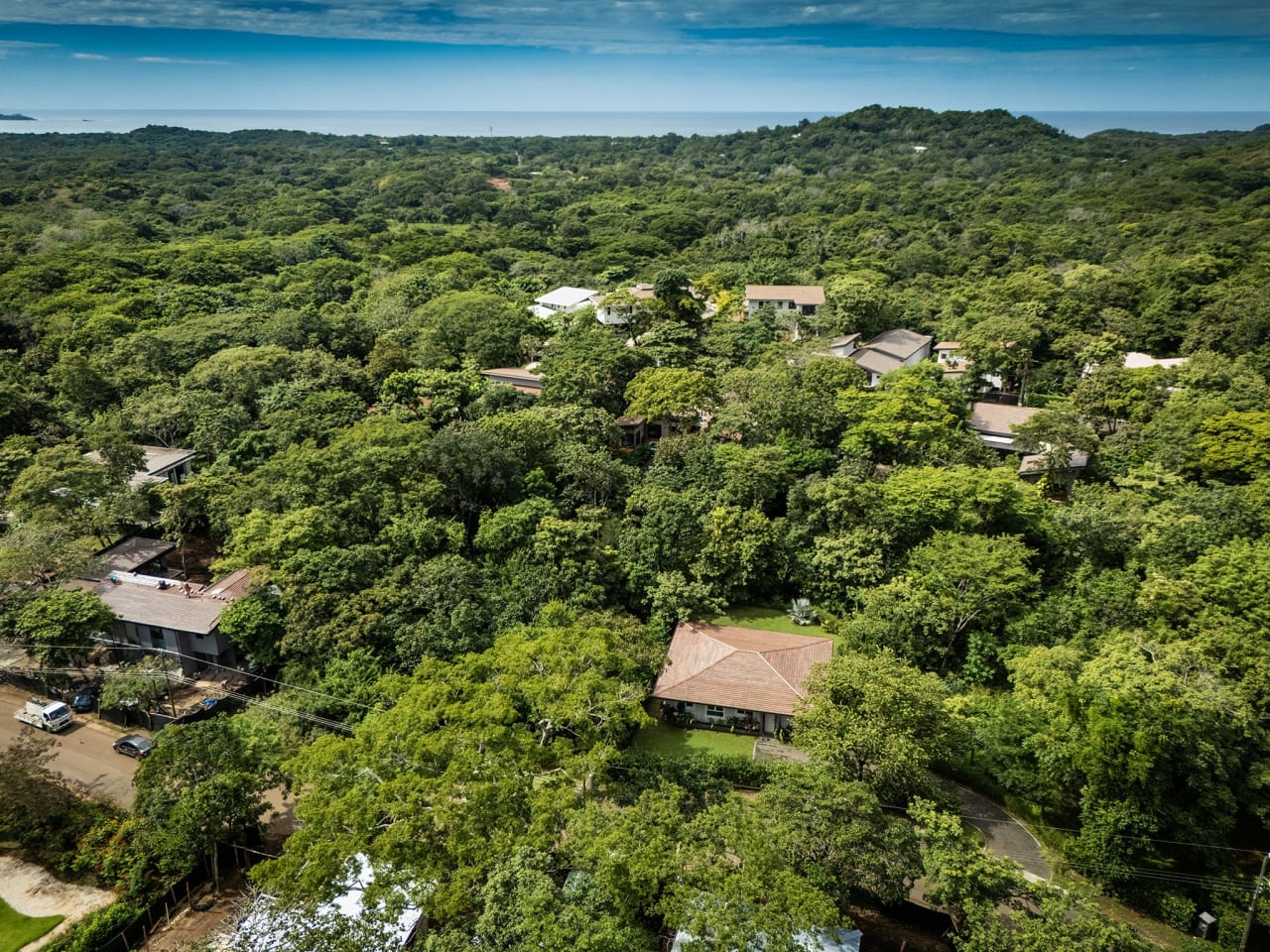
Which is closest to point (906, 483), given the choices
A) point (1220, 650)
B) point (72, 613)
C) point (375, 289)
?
point (1220, 650)

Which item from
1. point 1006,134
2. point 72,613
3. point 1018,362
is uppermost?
point 1006,134

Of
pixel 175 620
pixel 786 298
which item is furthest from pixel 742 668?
pixel 786 298

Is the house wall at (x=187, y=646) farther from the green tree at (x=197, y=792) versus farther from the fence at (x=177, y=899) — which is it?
the fence at (x=177, y=899)

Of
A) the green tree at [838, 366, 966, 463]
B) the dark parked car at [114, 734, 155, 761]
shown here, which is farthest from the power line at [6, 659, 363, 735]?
the green tree at [838, 366, 966, 463]

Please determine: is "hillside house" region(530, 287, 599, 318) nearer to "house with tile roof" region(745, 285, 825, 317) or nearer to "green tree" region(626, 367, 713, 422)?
→ "house with tile roof" region(745, 285, 825, 317)

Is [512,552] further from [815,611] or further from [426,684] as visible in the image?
[815,611]

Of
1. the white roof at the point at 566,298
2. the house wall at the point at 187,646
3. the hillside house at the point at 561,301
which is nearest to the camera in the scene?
→ the house wall at the point at 187,646


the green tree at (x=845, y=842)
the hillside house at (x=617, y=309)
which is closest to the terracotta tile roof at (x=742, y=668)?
the green tree at (x=845, y=842)
